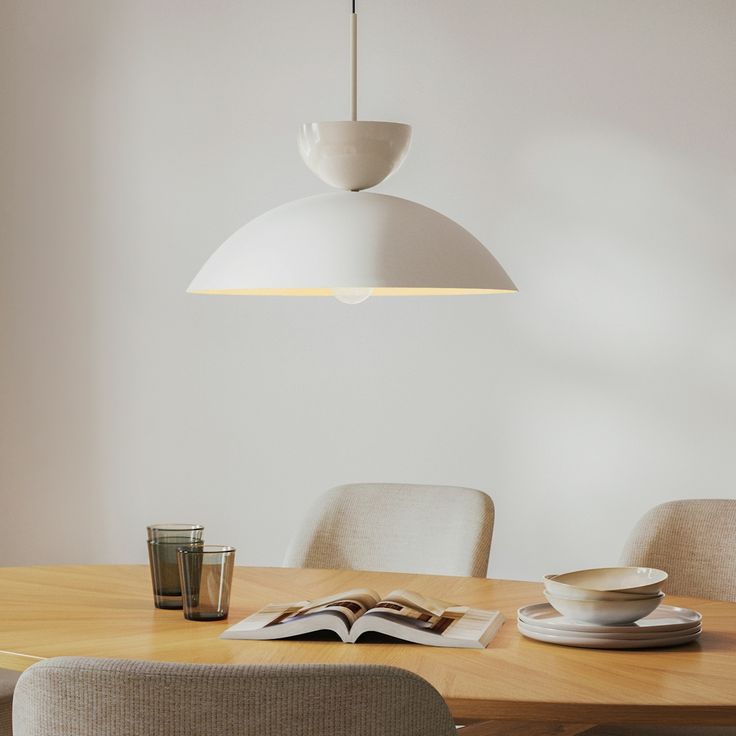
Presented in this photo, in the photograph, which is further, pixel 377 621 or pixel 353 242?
pixel 353 242

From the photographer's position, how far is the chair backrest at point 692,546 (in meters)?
2.64

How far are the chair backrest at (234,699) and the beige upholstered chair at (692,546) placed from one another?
1.69 meters

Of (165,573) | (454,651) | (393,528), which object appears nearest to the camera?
(454,651)

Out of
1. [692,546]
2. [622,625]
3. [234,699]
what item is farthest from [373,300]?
[234,699]

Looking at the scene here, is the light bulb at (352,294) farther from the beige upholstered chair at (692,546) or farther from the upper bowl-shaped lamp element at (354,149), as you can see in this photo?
the beige upholstered chair at (692,546)

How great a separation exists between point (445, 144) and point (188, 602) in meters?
2.27

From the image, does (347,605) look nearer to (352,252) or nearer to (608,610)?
(608,610)

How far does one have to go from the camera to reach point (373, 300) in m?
3.90

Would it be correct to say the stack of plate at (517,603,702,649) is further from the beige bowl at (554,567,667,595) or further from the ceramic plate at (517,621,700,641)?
the beige bowl at (554,567,667,595)

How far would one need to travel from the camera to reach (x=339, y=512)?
9.62ft

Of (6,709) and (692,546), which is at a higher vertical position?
(692,546)

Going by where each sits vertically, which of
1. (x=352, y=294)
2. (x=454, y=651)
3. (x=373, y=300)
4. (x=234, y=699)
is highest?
(x=373, y=300)

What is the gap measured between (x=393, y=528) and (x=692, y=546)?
73 centimetres

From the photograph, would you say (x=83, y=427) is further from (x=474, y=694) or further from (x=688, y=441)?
(x=474, y=694)
